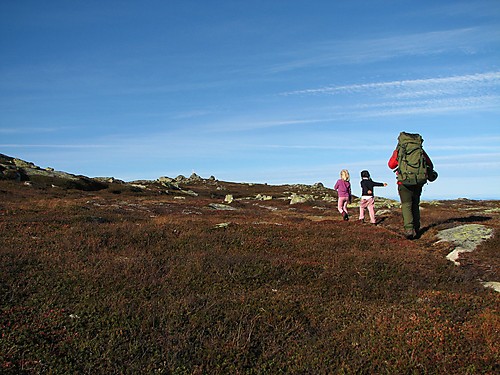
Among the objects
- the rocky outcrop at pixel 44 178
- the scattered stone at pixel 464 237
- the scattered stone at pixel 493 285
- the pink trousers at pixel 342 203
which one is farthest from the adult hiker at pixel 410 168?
the rocky outcrop at pixel 44 178

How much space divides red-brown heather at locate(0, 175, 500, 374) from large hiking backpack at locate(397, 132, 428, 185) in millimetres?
2885

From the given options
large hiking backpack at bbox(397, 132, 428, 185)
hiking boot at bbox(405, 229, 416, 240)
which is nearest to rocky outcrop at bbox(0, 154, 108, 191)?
hiking boot at bbox(405, 229, 416, 240)

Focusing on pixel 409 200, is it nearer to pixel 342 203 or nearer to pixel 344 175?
pixel 344 175

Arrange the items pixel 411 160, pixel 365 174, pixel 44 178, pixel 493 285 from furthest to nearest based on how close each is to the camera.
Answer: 1. pixel 44 178
2. pixel 365 174
3. pixel 411 160
4. pixel 493 285

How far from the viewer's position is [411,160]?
15.2 meters

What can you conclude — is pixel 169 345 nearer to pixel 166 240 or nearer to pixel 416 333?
pixel 416 333

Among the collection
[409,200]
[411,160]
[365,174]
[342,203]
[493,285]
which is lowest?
[493,285]

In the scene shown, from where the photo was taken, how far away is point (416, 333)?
7168 millimetres

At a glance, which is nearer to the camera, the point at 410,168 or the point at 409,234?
the point at 410,168

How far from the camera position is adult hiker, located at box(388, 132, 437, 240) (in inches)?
594

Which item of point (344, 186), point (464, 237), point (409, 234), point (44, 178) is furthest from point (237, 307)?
point (44, 178)

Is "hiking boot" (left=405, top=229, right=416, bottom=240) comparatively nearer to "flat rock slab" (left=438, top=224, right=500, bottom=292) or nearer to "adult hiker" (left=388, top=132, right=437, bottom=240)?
"adult hiker" (left=388, top=132, right=437, bottom=240)

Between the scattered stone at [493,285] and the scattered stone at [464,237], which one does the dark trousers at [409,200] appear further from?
the scattered stone at [493,285]

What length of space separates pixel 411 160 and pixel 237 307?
10.6 metres
